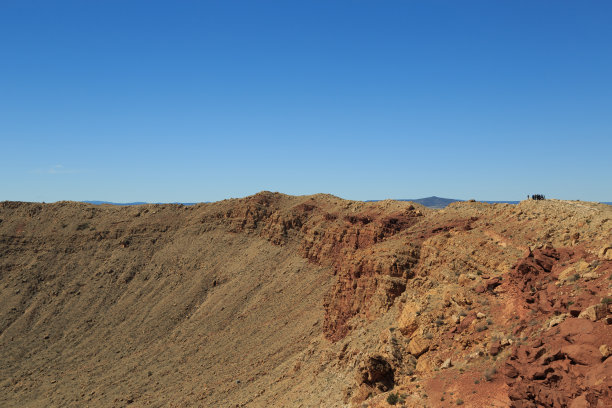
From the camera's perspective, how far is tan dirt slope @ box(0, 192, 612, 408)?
15.4 meters

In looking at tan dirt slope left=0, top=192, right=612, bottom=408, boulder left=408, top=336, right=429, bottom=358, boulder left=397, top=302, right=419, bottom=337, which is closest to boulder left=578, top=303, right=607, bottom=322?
tan dirt slope left=0, top=192, right=612, bottom=408

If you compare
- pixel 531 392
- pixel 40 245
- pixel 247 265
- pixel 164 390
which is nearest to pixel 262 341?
pixel 164 390

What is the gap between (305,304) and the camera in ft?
140

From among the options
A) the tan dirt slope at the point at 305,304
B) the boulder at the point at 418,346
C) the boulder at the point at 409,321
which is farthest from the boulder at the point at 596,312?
the boulder at the point at 409,321

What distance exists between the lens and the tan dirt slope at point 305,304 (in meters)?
15.4

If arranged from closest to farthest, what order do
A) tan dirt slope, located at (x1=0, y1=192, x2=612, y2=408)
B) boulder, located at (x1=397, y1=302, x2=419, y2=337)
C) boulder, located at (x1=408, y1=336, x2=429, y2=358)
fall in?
1. tan dirt slope, located at (x1=0, y1=192, x2=612, y2=408)
2. boulder, located at (x1=408, y1=336, x2=429, y2=358)
3. boulder, located at (x1=397, y1=302, x2=419, y2=337)

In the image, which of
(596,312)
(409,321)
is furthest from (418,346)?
(596,312)

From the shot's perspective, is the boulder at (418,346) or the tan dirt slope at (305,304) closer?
the tan dirt slope at (305,304)

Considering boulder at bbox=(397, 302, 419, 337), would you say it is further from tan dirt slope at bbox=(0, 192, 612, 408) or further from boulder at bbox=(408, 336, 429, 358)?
boulder at bbox=(408, 336, 429, 358)

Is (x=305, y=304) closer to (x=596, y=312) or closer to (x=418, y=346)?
(x=418, y=346)

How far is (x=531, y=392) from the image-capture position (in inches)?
490

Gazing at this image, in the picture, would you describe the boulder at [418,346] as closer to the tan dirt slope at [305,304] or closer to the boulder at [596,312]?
the tan dirt slope at [305,304]

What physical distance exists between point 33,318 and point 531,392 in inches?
2398

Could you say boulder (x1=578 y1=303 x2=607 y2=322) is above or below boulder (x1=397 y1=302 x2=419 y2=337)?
above
